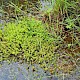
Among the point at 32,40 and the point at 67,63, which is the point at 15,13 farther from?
the point at 67,63

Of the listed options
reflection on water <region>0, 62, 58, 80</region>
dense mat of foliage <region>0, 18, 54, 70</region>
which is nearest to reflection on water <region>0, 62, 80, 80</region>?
reflection on water <region>0, 62, 58, 80</region>

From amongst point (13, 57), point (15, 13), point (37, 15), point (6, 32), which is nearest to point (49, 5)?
point (37, 15)

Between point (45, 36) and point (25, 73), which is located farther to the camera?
point (45, 36)

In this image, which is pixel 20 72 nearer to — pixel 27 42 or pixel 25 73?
pixel 25 73

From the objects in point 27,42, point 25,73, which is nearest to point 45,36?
point 27,42

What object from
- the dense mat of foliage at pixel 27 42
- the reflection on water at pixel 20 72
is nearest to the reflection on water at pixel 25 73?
the reflection on water at pixel 20 72

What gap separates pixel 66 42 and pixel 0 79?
0.94m

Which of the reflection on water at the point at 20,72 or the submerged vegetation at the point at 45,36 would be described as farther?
the submerged vegetation at the point at 45,36

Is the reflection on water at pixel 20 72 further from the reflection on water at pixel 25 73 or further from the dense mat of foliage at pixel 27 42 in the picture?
the dense mat of foliage at pixel 27 42

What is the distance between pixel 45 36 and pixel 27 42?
0.24 meters

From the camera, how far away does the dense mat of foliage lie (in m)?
2.93

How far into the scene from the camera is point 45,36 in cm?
314

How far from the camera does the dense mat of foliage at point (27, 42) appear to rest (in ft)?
9.61

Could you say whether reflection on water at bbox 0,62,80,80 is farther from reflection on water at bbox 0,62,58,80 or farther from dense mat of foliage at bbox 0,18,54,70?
dense mat of foliage at bbox 0,18,54,70
